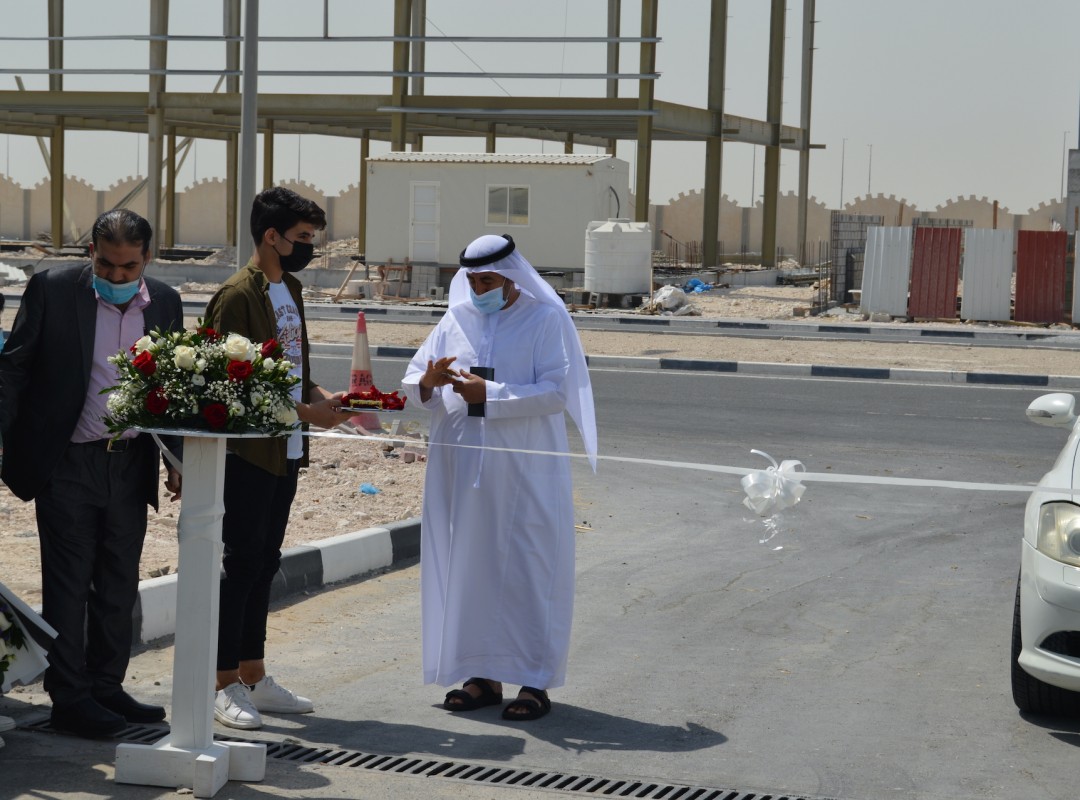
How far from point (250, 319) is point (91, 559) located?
0.97 meters

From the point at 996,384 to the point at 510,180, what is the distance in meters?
17.6

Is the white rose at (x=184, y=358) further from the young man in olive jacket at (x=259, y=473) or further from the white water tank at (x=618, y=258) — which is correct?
the white water tank at (x=618, y=258)

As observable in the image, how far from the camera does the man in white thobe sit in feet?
17.6

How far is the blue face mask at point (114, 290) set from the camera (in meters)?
4.91

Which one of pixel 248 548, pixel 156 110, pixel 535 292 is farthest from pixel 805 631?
pixel 156 110

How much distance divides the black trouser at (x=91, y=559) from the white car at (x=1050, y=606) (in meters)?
3.09

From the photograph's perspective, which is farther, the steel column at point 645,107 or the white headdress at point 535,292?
the steel column at point 645,107

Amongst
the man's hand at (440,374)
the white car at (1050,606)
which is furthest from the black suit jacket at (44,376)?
the white car at (1050,606)

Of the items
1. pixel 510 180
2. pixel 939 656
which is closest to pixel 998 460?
pixel 939 656

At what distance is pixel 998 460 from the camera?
11539 mm

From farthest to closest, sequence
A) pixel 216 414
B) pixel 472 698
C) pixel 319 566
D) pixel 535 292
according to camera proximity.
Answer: pixel 319 566 < pixel 535 292 < pixel 472 698 < pixel 216 414

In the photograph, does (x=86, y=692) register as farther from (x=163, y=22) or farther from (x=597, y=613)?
(x=163, y=22)

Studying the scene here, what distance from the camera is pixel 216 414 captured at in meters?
4.34

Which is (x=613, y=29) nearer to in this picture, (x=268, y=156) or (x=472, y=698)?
(x=268, y=156)
